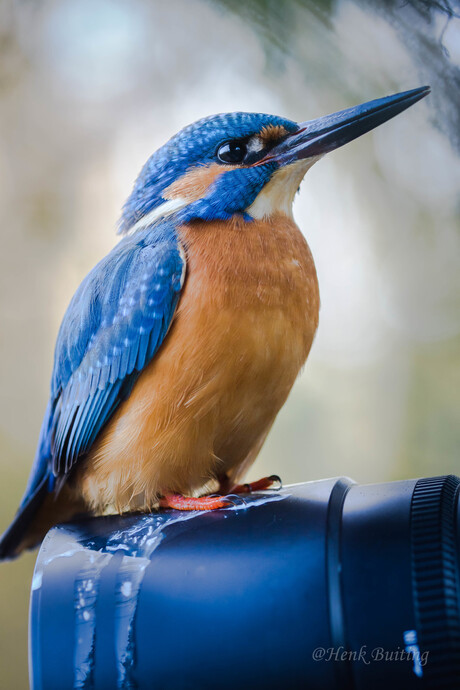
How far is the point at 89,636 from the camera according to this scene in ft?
1.83

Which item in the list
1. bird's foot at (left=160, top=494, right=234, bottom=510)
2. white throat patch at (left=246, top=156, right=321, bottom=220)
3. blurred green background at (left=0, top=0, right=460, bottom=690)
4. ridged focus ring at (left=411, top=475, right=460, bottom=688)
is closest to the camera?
ridged focus ring at (left=411, top=475, right=460, bottom=688)

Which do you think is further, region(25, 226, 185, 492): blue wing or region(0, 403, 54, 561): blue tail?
region(0, 403, 54, 561): blue tail

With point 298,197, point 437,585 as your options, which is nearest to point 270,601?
point 437,585

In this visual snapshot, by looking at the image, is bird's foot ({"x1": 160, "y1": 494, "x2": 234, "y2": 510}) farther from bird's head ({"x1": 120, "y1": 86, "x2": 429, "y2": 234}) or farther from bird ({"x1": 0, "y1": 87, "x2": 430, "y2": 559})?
bird's head ({"x1": 120, "y1": 86, "x2": 429, "y2": 234})

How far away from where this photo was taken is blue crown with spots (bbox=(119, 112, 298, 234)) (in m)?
0.79

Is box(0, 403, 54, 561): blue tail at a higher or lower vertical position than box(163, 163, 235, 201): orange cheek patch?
lower

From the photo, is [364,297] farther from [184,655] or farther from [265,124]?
[184,655]

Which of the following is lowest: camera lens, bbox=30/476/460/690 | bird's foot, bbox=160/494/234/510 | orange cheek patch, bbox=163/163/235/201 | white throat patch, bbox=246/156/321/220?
camera lens, bbox=30/476/460/690

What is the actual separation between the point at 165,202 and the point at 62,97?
73 cm

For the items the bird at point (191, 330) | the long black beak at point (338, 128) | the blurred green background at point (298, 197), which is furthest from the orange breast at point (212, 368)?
the blurred green background at point (298, 197)

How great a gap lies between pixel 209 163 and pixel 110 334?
260 mm

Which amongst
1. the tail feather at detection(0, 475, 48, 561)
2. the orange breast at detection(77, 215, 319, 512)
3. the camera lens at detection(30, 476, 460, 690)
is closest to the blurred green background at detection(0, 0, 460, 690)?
the tail feather at detection(0, 475, 48, 561)

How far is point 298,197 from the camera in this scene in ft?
4.60

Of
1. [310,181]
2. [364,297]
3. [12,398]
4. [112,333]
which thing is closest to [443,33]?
[310,181]
